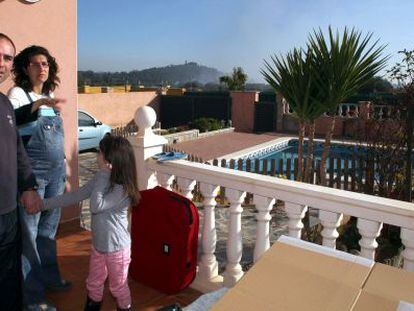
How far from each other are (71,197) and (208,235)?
3.69 ft

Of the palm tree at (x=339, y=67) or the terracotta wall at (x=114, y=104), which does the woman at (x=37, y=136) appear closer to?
the palm tree at (x=339, y=67)

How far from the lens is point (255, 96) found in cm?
2541

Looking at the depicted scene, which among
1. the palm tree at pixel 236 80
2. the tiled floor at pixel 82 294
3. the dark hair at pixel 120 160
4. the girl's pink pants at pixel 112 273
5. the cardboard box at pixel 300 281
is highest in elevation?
the palm tree at pixel 236 80

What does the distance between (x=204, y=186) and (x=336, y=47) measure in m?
2.42

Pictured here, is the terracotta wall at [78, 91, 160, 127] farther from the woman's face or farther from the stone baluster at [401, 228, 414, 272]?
the stone baluster at [401, 228, 414, 272]

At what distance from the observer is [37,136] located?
2750 millimetres

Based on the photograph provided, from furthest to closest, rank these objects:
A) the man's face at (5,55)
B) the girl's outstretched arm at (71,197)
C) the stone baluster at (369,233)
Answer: the girl's outstretched arm at (71,197)
the stone baluster at (369,233)
the man's face at (5,55)

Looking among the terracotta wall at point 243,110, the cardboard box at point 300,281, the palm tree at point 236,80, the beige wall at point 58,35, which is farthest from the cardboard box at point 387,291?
the palm tree at point 236,80

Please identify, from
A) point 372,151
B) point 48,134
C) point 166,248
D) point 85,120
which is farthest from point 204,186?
point 85,120

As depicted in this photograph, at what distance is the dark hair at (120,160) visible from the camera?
2.50m

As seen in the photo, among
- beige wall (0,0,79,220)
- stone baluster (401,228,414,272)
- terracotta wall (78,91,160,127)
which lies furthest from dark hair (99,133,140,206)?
terracotta wall (78,91,160,127)

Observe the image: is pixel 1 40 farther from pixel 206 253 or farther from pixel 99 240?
pixel 206 253

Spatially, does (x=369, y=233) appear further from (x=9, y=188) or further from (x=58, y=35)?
(x=58, y=35)

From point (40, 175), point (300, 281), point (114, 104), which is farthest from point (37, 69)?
point (114, 104)
